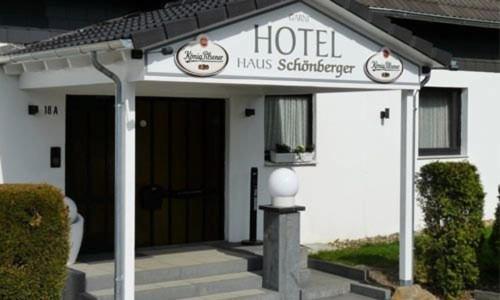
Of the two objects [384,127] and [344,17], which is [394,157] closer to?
[384,127]

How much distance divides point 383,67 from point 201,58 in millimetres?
2422

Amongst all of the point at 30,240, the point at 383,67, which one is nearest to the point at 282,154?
the point at 383,67

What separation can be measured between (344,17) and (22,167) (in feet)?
13.9

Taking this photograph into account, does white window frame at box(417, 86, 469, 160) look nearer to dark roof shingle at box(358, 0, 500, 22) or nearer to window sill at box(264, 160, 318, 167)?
dark roof shingle at box(358, 0, 500, 22)

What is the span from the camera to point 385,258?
440 inches

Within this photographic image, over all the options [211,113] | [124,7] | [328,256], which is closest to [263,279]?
[328,256]

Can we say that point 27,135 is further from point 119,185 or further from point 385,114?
point 385,114

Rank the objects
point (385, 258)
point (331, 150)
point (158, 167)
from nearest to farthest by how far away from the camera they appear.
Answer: point (158, 167), point (385, 258), point (331, 150)

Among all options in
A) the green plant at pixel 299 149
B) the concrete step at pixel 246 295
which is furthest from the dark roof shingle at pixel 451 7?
the concrete step at pixel 246 295

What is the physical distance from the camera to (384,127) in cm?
1323

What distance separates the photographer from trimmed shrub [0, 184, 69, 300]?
7.20m

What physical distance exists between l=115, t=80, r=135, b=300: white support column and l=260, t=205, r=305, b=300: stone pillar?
197 centimetres

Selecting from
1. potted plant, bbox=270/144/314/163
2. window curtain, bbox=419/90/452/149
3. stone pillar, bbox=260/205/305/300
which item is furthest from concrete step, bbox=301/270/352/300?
window curtain, bbox=419/90/452/149

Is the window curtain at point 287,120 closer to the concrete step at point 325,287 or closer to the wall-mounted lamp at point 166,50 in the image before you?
the concrete step at point 325,287
